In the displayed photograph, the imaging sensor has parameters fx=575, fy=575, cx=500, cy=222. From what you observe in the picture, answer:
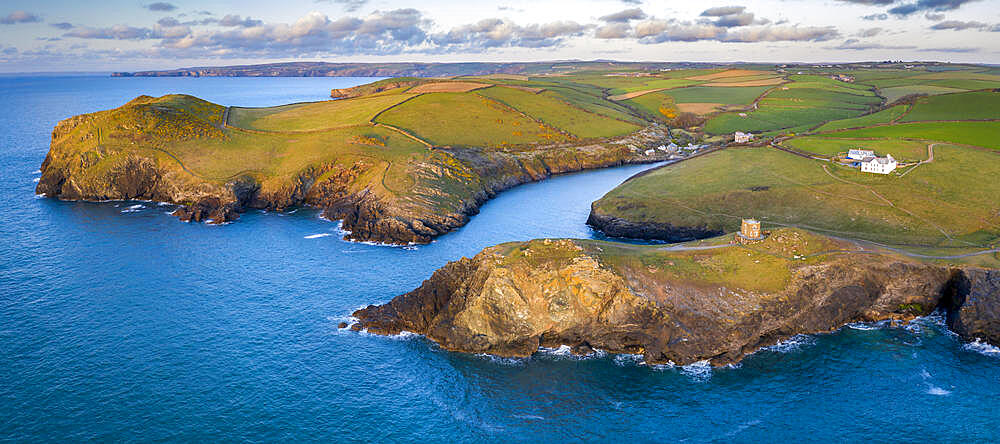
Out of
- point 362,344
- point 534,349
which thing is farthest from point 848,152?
point 362,344

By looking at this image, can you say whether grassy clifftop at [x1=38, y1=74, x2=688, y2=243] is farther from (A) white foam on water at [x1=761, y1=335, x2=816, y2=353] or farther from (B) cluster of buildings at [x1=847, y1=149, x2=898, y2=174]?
(B) cluster of buildings at [x1=847, y1=149, x2=898, y2=174]

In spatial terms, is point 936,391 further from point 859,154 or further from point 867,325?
point 859,154

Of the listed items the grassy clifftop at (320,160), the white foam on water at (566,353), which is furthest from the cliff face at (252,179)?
the white foam on water at (566,353)

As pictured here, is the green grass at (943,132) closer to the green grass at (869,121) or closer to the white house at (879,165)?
the green grass at (869,121)

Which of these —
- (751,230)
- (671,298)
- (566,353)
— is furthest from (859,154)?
(566,353)

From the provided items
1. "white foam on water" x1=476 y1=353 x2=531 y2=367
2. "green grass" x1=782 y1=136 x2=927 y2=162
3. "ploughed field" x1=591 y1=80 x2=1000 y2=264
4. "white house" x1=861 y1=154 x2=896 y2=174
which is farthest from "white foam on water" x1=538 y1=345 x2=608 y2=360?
"green grass" x1=782 y1=136 x2=927 y2=162

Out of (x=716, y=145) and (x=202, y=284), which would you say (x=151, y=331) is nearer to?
(x=202, y=284)
